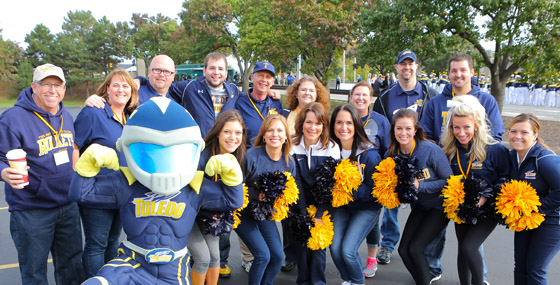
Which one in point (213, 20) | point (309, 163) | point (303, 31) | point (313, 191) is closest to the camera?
point (313, 191)

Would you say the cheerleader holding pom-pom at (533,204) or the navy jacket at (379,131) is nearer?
the cheerleader holding pom-pom at (533,204)

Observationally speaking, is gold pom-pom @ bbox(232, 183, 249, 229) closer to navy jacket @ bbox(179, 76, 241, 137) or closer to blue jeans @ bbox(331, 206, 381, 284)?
blue jeans @ bbox(331, 206, 381, 284)

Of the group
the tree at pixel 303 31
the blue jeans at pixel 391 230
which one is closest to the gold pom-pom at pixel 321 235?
the blue jeans at pixel 391 230

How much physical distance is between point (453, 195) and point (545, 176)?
74 cm

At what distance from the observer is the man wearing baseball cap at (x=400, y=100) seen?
482cm

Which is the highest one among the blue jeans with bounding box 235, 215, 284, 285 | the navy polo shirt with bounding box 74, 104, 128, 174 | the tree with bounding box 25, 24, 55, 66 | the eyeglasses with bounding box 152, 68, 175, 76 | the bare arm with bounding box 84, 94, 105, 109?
the tree with bounding box 25, 24, 55, 66

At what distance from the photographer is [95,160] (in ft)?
8.46

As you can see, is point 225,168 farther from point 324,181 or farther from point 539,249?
point 539,249

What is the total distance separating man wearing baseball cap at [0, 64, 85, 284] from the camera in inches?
125

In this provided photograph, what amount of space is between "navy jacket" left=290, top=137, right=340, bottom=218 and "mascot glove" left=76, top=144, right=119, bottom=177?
71.0 inches

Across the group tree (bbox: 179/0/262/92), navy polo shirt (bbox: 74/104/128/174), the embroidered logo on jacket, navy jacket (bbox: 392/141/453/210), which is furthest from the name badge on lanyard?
tree (bbox: 179/0/262/92)

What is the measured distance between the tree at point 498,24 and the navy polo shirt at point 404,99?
8.06 m

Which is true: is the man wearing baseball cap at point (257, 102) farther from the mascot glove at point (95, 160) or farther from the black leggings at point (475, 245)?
the black leggings at point (475, 245)

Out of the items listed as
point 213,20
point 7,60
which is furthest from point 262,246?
point 7,60
